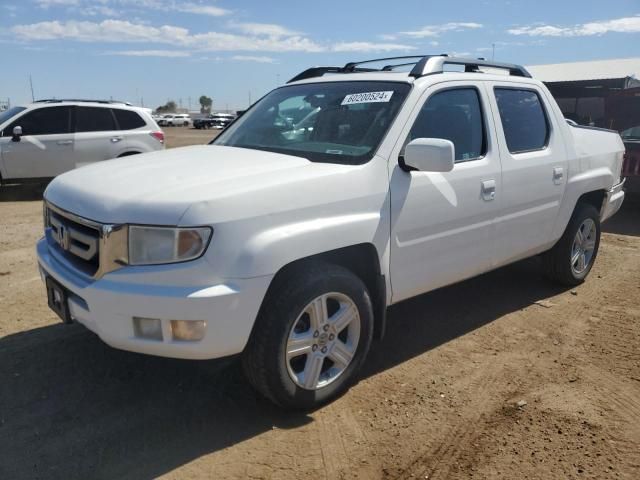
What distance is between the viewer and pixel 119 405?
3.22m

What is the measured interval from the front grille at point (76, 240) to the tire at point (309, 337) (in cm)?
90

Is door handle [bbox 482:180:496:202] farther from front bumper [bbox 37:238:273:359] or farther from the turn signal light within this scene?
the turn signal light

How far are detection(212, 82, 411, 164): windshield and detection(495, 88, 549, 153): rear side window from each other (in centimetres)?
109

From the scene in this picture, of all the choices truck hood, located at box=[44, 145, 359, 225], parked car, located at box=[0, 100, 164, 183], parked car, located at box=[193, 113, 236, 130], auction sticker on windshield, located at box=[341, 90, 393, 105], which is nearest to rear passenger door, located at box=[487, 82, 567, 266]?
auction sticker on windshield, located at box=[341, 90, 393, 105]

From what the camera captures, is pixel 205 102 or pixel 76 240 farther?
pixel 205 102

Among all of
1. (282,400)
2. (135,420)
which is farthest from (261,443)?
(135,420)

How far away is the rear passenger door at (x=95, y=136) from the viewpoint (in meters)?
10.4

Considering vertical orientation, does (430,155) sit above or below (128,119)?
above

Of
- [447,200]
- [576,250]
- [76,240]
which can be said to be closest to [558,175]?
[576,250]

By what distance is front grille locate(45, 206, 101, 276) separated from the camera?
282 cm

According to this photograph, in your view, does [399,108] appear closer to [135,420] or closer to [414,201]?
[414,201]

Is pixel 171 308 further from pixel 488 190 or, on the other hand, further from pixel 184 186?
pixel 488 190

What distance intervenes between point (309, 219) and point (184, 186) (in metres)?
0.66

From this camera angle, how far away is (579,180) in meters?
4.91
